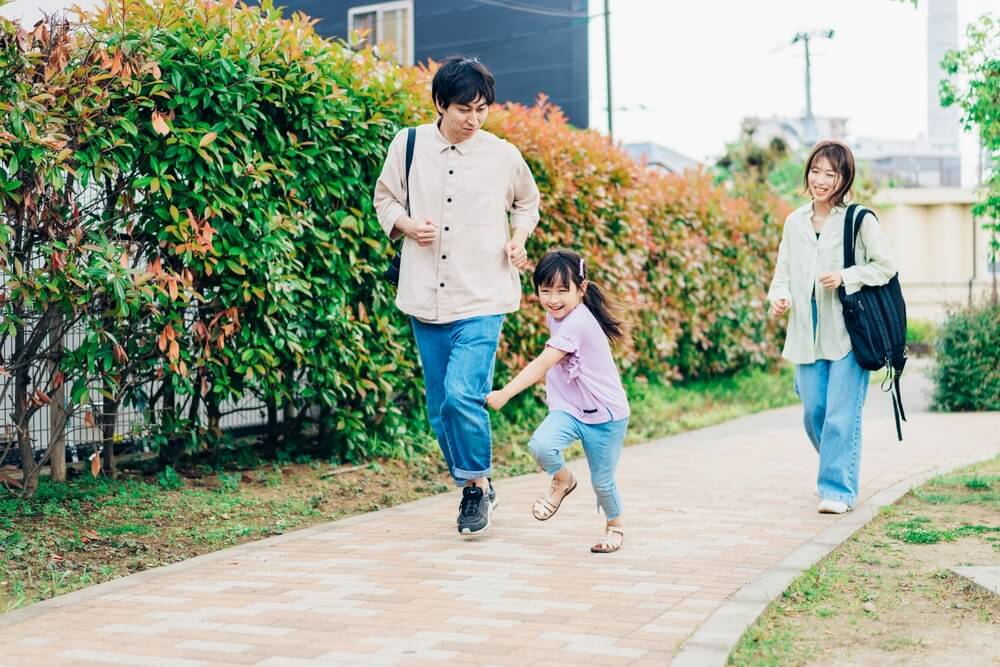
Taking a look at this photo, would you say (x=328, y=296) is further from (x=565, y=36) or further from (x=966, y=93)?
(x=565, y=36)

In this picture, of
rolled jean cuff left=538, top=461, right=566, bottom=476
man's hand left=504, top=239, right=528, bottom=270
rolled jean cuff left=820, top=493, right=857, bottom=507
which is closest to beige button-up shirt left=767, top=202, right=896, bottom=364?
rolled jean cuff left=820, top=493, right=857, bottom=507

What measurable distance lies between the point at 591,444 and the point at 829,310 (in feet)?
5.71

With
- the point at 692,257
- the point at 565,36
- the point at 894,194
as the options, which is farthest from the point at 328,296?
the point at 894,194

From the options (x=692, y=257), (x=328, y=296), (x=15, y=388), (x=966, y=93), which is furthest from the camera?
(x=692, y=257)

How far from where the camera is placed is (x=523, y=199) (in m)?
6.04

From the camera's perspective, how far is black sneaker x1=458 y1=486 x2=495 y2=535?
18.6 feet

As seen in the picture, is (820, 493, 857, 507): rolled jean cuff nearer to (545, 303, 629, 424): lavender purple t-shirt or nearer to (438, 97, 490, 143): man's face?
(545, 303, 629, 424): lavender purple t-shirt

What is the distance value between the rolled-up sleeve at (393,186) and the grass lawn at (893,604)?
2504 millimetres

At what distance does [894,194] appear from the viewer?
29703mm

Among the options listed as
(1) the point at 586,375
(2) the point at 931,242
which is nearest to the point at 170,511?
(1) the point at 586,375

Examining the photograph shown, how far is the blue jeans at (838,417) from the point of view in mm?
6289

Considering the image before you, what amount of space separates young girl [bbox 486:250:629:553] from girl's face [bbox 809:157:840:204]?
1637 mm

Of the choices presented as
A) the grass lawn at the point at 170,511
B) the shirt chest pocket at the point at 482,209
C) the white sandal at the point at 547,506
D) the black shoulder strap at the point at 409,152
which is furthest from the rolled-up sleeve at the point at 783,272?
the grass lawn at the point at 170,511

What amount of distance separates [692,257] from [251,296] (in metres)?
7.39
